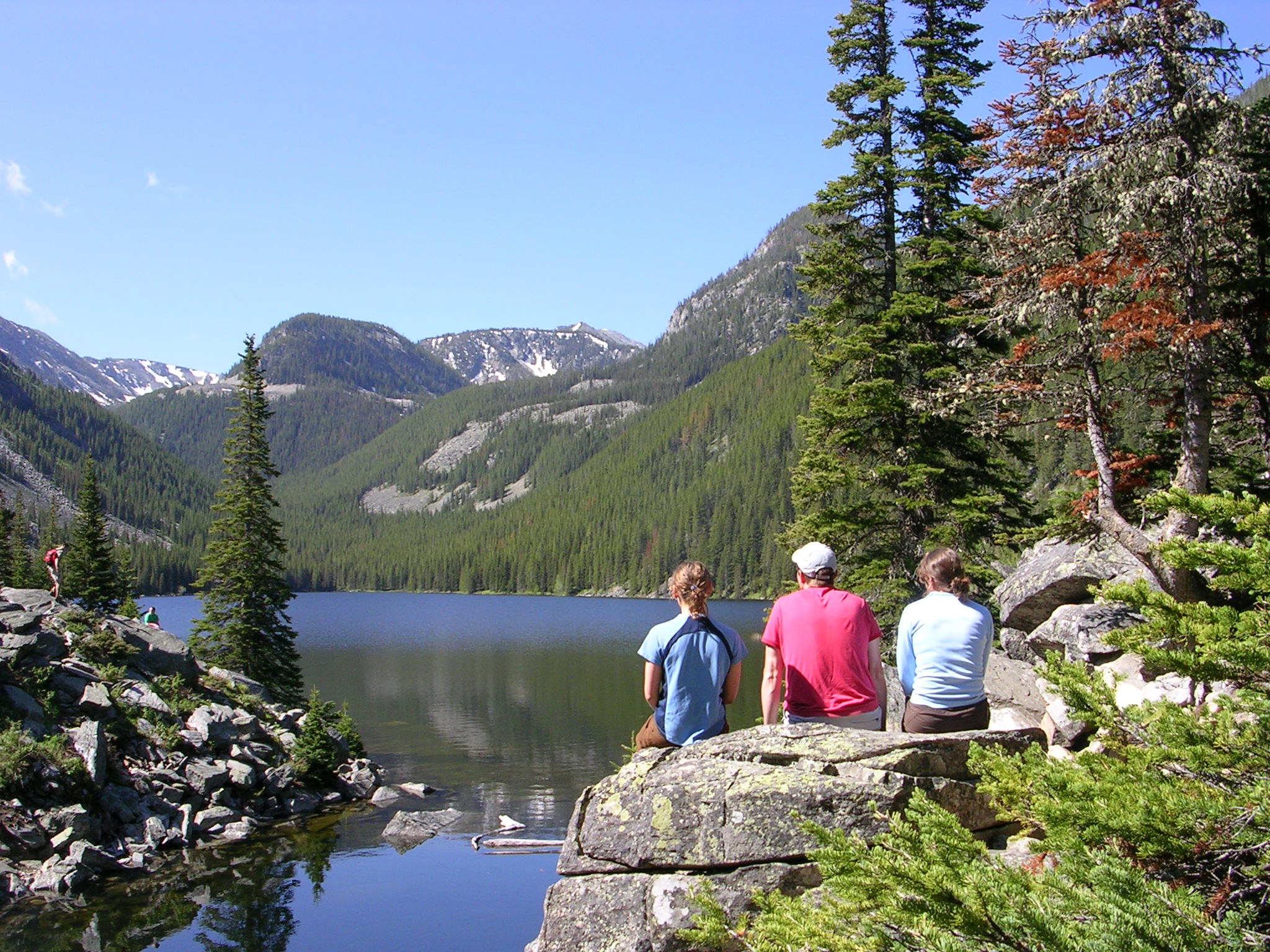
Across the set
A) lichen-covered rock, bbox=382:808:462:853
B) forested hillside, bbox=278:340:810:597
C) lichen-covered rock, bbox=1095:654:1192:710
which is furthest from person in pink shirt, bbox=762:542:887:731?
forested hillside, bbox=278:340:810:597

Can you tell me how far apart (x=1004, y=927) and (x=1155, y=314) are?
10777 mm

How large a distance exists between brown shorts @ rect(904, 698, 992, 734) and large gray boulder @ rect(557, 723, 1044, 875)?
17.7 inches

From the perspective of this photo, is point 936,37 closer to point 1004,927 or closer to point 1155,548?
point 1155,548

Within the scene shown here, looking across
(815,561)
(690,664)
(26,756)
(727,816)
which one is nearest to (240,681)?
(26,756)

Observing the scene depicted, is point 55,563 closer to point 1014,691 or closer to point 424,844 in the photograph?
point 424,844

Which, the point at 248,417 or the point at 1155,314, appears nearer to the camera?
the point at 1155,314

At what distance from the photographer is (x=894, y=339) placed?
17984mm

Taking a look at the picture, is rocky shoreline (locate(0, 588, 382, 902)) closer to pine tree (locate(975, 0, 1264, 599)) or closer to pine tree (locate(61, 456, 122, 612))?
pine tree (locate(61, 456, 122, 612))

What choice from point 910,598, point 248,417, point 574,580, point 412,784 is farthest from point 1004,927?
point 574,580

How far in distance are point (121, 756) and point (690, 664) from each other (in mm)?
20605

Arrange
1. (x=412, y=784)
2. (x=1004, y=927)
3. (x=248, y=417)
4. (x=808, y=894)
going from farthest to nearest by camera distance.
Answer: (x=248, y=417) < (x=412, y=784) < (x=808, y=894) < (x=1004, y=927)

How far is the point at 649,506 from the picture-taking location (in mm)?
176000

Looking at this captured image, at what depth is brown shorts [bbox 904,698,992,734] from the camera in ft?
21.2

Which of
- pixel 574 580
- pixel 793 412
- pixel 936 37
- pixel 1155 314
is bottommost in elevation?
pixel 574 580
